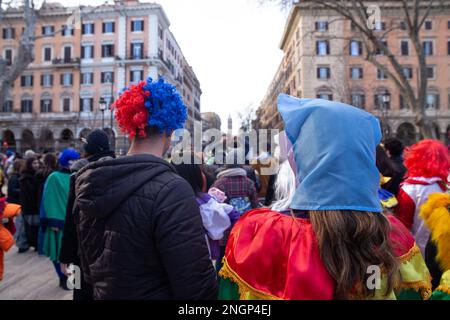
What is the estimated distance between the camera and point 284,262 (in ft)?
4.09

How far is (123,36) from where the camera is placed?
132 ft

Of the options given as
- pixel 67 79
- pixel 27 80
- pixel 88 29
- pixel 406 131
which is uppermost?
pixel 88 29

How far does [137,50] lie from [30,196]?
36033 millimetres

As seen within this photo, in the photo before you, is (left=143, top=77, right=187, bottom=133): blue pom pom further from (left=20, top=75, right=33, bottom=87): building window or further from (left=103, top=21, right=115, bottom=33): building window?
(left=20, top=75, right=33, bottom=87): building window

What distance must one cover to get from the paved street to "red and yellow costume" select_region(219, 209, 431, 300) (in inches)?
146

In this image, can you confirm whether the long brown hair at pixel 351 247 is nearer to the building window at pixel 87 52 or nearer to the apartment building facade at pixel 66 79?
the apartment building facade at pixel 66 79

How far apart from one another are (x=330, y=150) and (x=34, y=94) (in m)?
52.2

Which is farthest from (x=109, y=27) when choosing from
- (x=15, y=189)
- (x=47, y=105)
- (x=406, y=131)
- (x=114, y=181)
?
(x=114, y=181)

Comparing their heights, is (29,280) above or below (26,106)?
below

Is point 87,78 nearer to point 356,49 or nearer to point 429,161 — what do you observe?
point 356,49

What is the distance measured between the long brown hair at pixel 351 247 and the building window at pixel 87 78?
4672 centimetres

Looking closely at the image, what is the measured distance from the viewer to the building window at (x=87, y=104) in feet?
143

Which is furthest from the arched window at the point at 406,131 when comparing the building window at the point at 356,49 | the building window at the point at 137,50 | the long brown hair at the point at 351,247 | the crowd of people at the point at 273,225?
the long brown hair at the point at 351,247

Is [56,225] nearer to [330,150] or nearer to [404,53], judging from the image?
[330,150]
